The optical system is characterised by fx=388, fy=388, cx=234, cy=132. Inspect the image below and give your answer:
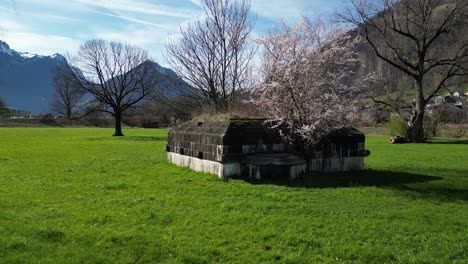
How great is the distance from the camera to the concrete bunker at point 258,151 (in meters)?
11.6

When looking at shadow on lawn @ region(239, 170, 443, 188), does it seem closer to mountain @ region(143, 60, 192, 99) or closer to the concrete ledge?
the concrete ledge

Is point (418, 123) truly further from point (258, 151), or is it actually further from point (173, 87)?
point (258, 151)

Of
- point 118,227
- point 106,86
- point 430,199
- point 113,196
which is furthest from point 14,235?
point 106,86

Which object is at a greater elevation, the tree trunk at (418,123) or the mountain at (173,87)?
the mountain at (173,87)

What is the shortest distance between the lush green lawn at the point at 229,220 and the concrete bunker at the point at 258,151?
2.40 feet

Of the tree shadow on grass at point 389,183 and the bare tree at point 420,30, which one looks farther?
the bare tree at point 420,30

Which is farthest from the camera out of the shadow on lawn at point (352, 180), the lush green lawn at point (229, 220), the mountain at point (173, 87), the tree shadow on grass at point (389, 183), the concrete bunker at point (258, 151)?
the mountain at point (173, 87)

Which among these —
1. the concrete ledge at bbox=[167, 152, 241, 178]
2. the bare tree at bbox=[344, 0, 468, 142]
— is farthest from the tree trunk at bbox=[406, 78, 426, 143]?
the concrete ledge at bbox=[167, 152, 241, 178]

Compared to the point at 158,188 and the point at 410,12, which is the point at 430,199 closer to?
the point at 158,188

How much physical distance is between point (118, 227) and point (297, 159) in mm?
6555

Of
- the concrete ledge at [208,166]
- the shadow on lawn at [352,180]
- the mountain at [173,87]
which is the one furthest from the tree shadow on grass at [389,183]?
the mountain at [173,87]

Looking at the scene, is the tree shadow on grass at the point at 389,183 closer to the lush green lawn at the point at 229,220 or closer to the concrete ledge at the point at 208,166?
the lush green lawn at the point at 229,220

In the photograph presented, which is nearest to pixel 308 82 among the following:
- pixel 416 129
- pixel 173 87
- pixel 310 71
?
pixel 310 71

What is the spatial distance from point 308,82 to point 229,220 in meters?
6.40
